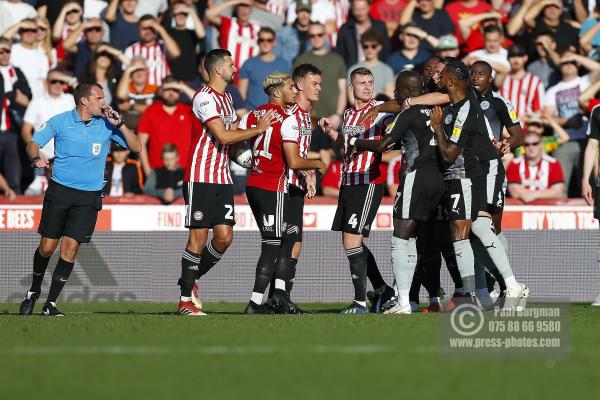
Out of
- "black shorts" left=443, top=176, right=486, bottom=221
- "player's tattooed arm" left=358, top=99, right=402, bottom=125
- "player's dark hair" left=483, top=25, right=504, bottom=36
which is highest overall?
"player's dark hair" left=483, top=25, right=504, bottom=36

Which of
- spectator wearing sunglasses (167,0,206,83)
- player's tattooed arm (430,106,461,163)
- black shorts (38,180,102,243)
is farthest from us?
spectator wearing sunglasses (167,0,206,83)

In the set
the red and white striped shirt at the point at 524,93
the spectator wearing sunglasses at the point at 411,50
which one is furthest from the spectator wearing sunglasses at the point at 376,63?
the red and white striped shirt at the point at 524,93

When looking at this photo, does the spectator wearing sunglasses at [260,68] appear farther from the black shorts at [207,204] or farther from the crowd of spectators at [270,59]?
the black shorts at [207,204]

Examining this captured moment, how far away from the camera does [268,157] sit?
12.0m

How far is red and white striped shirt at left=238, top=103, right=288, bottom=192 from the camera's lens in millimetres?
11938

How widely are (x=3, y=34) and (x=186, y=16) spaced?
2757 millimetres

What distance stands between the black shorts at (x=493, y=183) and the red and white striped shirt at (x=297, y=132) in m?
1.79

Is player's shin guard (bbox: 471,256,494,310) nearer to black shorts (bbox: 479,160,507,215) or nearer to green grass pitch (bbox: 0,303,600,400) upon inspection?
black shorts (bbox: 479,160,507,215)

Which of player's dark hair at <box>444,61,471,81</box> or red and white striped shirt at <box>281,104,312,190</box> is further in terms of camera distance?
red and white striped shirt at <box>281,104,312,190</box>

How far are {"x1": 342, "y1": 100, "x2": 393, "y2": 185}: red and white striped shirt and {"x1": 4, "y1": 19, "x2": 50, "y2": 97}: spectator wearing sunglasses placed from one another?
697 cm

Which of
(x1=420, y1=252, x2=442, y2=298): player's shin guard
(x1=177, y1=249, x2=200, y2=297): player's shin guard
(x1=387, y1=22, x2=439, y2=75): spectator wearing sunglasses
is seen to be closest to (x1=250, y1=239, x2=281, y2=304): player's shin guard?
(x1=177, y1=249, x2=200, y2=297): player's shin guard

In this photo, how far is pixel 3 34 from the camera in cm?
1792

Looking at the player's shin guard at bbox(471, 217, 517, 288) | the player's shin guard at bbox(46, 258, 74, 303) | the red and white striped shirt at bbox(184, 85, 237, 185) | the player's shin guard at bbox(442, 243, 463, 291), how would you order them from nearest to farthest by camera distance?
the player's shin guard at bbox(471, 217, 517, 288) < the red and white striped shirt at bbox(184, 85, 237, 185) < the player's shin guard at bbox(46, 258, 74, 303) < the player's shin guard at bbox(442, 243, 463, 291)

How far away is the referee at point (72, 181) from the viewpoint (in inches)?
460
